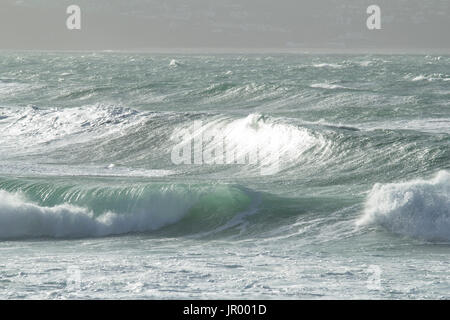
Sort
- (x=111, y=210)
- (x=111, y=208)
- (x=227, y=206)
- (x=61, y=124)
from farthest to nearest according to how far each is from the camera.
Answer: (x=61, y=124) → (x=227, y=206) → (x=111, y=208) → (x=111, y=210)

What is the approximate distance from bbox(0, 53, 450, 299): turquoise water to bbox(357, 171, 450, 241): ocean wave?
0.03m

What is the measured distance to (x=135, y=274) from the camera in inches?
504

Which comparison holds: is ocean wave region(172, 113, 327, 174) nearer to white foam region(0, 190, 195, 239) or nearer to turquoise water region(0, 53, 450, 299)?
turquoise water region(0, 53, 450, 299)

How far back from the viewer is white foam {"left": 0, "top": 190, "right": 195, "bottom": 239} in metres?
16.8

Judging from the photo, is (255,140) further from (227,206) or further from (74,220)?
(74,220)

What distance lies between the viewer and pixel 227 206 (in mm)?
18234

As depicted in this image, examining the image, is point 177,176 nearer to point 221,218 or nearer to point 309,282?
point 221,218

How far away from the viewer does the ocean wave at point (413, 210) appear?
15.9 meters

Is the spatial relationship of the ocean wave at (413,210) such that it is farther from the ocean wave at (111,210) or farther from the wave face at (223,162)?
the ocean wave at (111,210)

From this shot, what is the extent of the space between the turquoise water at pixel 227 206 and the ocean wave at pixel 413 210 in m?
0.03

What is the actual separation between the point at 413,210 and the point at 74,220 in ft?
19.8

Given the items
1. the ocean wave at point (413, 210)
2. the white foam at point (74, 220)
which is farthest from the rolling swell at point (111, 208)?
A: the ocean wave at point (413, 210)

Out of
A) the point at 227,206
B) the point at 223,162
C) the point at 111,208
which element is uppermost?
the point at 111,208

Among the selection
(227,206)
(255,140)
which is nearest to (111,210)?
(227,206)
